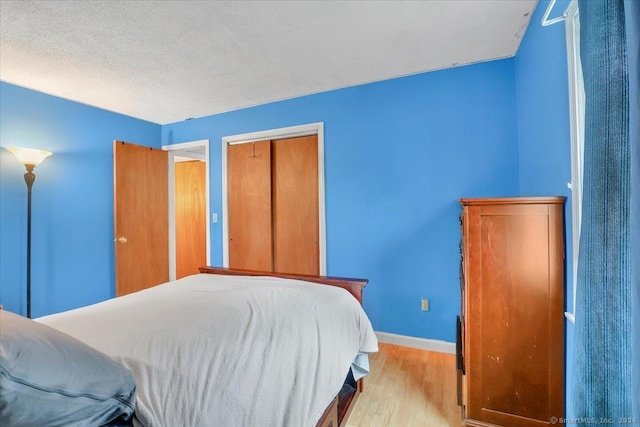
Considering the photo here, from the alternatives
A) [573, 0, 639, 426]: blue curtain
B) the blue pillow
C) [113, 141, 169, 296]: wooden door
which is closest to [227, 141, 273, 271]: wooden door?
[113, 141, 169, 296]: wooden door

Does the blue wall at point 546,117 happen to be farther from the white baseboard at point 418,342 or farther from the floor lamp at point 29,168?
the floor lamp at point 29,168

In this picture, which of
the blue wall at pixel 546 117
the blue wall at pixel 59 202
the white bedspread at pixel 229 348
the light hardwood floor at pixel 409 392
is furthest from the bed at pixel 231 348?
the blue wall at pixel 59 202

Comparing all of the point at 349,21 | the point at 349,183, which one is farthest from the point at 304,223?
the point at 349,21

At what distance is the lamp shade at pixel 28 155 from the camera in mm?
2385

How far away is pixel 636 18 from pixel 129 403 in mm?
1404

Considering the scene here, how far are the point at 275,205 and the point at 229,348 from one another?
237 centimetres

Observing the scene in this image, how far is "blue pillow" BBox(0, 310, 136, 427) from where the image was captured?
49 cm

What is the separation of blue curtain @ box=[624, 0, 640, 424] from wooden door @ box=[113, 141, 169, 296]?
3.80 m

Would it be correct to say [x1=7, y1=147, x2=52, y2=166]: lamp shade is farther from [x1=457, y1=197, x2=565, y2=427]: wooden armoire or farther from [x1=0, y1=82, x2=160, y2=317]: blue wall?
[x1=457, y1=197, x2=565, y2=427]: wooden armoire

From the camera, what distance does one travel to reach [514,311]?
1388mm

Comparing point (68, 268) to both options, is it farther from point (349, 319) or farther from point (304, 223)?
point (349, 319)

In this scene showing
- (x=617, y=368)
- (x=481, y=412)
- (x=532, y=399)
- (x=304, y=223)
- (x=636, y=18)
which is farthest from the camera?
(x=304, y=223)

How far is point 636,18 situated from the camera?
0.60 metres

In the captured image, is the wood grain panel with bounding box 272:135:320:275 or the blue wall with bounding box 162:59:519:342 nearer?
the blue wall with bounding box 162:59:519:342
